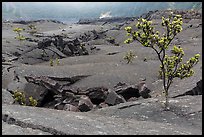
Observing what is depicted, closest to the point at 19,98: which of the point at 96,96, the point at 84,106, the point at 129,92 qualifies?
the point at 84,106

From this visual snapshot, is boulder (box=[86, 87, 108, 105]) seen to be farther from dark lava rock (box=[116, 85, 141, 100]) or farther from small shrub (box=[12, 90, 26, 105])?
small shrub (box=[12, 90, 26, 105])

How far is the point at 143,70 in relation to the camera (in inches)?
1377

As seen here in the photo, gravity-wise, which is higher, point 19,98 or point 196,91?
point 196,91

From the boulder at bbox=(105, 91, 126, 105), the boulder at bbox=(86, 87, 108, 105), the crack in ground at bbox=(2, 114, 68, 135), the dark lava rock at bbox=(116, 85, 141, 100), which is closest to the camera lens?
the crack in ground at bbox=(2, 114, 68, 135)

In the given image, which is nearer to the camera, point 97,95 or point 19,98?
point 19,98

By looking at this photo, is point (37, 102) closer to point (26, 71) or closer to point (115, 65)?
point (26, 71)

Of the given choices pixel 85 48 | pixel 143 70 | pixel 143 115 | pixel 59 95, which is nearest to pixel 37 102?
pixel 59 95

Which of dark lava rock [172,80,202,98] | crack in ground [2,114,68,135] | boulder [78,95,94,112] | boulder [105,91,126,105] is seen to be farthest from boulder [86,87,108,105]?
crack in ground [2,114,68,135]

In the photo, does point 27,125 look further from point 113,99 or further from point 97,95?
point 97,95

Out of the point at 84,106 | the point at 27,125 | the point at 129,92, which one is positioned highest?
the point at 27,125

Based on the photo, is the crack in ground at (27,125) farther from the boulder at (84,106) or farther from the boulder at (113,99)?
the boulder at (113,99)

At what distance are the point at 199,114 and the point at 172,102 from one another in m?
2.23

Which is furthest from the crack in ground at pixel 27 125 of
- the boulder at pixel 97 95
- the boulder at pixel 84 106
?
the boulder at pixel 97 95

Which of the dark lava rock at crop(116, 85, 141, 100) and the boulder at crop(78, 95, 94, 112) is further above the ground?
the boulder at crop(78, 95, 94, 112)
